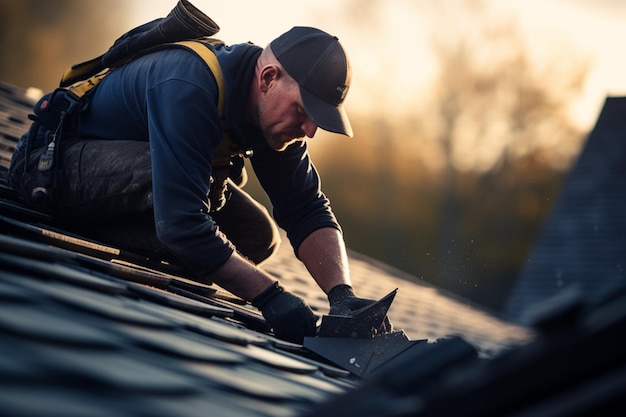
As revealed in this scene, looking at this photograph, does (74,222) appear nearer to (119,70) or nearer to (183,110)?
(119,70)

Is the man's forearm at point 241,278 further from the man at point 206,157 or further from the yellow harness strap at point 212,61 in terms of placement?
the yellow harness strap at point 212,61

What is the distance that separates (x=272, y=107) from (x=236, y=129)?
0.15 meters

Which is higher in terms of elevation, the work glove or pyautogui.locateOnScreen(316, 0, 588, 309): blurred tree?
pyautogui.locateOnScreen(316, 0, 588, 309): blurred tree

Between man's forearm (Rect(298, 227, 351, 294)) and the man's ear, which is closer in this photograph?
the man's ear

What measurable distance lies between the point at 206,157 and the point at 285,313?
1.87 feet

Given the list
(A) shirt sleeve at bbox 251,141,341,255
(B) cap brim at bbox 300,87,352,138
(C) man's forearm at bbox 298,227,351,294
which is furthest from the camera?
(A) shirt sleeve at bbox 251,141,341,255

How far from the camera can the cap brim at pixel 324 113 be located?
2771 millimetres

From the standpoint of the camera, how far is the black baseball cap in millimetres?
2805

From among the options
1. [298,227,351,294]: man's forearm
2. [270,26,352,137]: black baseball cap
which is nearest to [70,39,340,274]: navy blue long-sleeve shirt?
[270,26,352,137]: black baseball cap

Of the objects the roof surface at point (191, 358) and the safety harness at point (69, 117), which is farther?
the safety harness at point (69, 117)

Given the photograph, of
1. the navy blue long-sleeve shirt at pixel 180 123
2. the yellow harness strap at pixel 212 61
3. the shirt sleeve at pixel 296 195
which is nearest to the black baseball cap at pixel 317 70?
the navy blue long-sleeve shirt at pixel 180 123

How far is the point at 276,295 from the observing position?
2.56 meters

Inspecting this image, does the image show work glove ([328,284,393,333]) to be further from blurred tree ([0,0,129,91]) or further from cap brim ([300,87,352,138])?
blurred tree ([0,0,129,91])

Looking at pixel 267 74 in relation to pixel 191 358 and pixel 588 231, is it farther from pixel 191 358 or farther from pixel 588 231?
pixel 588 231
